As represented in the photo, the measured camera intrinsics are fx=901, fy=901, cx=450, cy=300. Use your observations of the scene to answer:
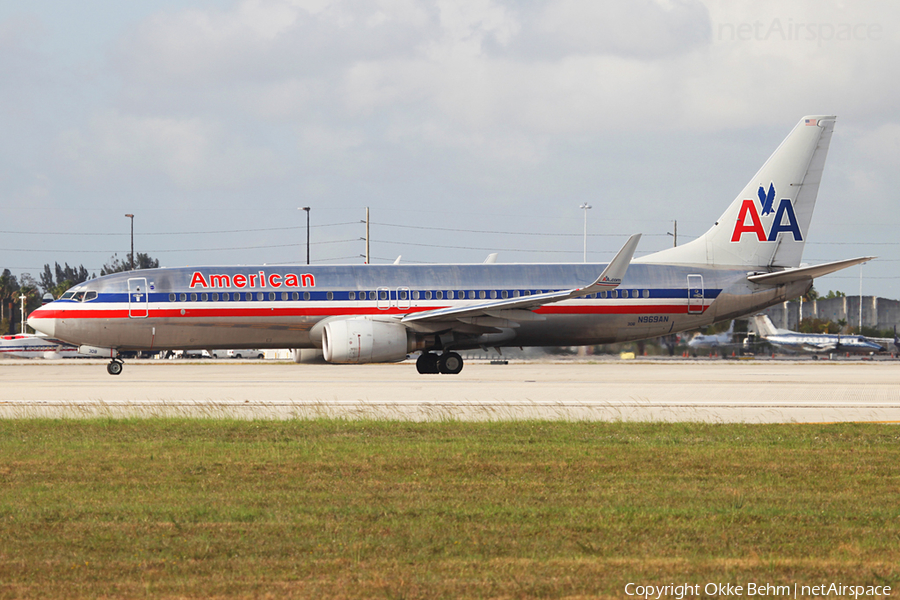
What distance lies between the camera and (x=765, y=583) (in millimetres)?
5770

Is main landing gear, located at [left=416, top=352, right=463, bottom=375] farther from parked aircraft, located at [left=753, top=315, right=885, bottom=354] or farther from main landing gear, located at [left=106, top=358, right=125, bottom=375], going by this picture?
parked aircraft, located at [left=753, top=315, right=885, bottom=354]

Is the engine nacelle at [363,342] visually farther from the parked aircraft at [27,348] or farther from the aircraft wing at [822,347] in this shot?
the parked aircraft at [27,348]

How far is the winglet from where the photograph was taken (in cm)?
2742

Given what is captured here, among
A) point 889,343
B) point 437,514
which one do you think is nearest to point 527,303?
point 437,514

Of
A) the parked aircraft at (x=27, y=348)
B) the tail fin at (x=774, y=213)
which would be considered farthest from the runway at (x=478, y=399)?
the parked aircraft at (x=27, y=348)

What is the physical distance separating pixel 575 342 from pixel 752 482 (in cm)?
2298

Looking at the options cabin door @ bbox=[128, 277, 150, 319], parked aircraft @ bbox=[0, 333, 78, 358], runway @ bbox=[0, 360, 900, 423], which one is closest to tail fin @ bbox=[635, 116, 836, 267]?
runway @ bbox=[0, 360, 900, 423]

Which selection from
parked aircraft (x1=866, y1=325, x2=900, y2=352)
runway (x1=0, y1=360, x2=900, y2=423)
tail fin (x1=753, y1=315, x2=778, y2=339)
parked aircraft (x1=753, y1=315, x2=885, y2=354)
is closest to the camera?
runway (x1=0, y1=360, x2=900, y2=423)

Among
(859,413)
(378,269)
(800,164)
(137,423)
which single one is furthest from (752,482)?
(800,164)

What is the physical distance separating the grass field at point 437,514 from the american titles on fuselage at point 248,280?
1748 centimetres

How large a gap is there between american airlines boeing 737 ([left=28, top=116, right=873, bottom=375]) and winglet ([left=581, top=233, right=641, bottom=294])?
0.23 ft

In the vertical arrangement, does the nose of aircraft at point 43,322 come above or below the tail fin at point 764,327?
above

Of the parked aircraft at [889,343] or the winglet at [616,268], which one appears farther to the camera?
the parked aircraft at [889,343]

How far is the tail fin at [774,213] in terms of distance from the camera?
32.4 m
